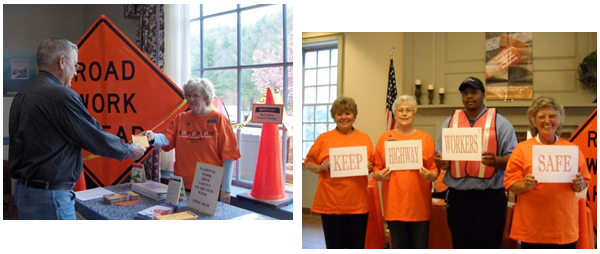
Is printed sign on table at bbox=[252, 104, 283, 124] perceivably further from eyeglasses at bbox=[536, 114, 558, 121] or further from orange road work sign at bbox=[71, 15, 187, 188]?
eyeglasses at bbox=[536, 114, 558, 121]

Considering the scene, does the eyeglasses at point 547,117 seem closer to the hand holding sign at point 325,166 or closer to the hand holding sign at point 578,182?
the hand holding sign at point 578,182

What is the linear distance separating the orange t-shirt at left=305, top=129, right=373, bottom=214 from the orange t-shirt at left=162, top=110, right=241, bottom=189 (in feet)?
1.55

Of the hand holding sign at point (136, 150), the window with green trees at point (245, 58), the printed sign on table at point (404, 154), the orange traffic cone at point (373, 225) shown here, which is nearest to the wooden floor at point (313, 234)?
the orange traffic cone at point (373, 225)

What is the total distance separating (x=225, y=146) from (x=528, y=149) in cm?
142

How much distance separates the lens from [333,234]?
2119 millimetres

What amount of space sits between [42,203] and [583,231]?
252 centimetres

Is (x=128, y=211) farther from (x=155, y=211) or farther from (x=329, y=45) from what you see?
(x=329, y=45)

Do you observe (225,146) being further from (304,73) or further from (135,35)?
(135,35)

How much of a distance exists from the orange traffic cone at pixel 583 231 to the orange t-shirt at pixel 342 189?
1.03 m

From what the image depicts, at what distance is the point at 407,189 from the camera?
1.99m

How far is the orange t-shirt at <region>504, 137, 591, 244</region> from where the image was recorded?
1.76 meters

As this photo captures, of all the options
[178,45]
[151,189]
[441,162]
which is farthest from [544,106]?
[178,45]

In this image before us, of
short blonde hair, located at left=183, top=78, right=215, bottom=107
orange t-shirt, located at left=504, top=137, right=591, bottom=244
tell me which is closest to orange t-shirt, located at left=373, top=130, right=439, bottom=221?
orange t-shirt, located at left=504, top=137, right=591, bottom=244

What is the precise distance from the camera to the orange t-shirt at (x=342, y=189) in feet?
6.79
